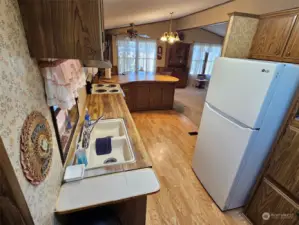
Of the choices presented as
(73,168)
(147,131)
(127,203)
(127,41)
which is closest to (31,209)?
(73,168)

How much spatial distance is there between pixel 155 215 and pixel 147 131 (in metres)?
A: 1.78

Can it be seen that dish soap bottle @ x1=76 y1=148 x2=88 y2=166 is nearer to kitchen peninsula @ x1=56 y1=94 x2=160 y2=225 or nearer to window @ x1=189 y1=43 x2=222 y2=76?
kitchen peninsula @ x1=56 y1=94 x2=160 y2=225

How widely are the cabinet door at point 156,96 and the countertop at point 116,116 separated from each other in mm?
1462

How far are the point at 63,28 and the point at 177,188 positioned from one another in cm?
201

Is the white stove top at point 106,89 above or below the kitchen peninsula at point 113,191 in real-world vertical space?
above

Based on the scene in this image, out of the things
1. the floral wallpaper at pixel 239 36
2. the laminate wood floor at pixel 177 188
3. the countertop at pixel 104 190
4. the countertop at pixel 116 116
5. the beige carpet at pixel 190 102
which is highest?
the floral wallpaper at pixel 239 36

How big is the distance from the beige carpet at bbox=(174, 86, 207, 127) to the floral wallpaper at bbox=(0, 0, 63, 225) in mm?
3419

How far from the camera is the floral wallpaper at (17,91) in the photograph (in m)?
0.48

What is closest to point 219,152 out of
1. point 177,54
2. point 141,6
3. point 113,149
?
point 113,149

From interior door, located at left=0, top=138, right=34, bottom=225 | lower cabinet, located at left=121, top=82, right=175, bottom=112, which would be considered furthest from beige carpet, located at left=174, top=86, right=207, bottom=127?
interior door, located at left=0, top=138, right=34, bottom=225

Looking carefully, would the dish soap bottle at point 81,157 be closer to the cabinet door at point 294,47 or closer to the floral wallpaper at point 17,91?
the floral wallpaper at point 17,91

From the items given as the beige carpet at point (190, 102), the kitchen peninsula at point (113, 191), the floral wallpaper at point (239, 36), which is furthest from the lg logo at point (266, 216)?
the beige carpet at point (190, 102)

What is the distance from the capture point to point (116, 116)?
1951 mm

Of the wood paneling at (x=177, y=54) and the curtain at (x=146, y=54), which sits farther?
the wood paneling at (x=177, y=54)
